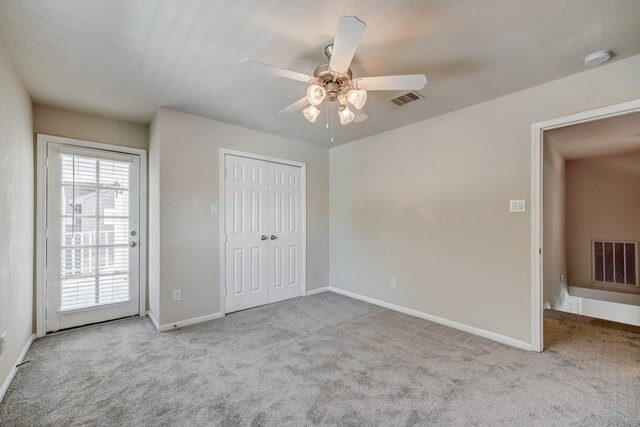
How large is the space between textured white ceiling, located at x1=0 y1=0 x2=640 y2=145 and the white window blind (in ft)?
2.65

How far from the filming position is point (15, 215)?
6.91 ft

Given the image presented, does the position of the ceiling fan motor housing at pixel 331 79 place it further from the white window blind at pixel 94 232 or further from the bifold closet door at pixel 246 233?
the white window blind at pixel 94 232

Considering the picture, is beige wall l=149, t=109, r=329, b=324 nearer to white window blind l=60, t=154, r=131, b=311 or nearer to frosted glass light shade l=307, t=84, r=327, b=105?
white window blind l=60, t=154, r=131, b=311

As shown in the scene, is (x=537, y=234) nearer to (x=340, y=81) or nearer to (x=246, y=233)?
(x=340, y=81)

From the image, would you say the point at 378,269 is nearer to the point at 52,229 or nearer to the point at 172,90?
the point at 172,90

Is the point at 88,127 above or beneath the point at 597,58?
beneath

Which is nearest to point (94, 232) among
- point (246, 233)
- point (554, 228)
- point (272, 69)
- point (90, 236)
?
point (90, 236)

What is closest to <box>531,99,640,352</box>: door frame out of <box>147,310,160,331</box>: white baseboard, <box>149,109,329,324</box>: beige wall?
<box>149,109,329,324</box>: beige wall

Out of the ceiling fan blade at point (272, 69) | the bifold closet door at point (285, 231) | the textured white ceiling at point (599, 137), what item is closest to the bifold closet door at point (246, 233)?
the bifold closet door at point (285, 231)

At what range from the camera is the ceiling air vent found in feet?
8.41

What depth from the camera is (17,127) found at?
7.20 feet

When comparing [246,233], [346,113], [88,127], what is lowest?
[246,233]

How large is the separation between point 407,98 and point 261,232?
8.14 feet

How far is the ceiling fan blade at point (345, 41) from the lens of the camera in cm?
125
